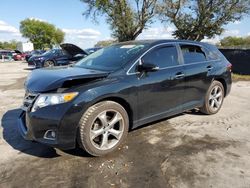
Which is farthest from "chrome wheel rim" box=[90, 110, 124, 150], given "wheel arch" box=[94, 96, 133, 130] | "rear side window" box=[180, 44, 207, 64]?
"rear side window" box=[180, 44, 207, 64]

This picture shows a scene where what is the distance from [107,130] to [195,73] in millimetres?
2226

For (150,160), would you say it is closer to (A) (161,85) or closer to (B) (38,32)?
(A) (161,85)

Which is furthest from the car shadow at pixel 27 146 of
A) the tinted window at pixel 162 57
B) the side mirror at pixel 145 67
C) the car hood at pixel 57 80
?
the tinted window at pixel 162 57

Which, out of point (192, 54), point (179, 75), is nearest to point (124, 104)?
point (179, 75)

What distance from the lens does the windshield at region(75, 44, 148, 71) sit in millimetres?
4145

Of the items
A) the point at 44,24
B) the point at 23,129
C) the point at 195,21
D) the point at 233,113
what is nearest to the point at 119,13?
the point at 195,21

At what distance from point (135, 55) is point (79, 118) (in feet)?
4.63

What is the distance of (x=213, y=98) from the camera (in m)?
5.74

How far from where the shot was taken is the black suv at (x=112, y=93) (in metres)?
3.39

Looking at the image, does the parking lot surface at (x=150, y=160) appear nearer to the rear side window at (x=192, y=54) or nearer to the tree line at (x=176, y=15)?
the rear side window at (x=192, y=54)

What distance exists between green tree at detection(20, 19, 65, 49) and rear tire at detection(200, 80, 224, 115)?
69760 millimetres

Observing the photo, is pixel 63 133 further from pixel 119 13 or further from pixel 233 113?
pixel 119 13

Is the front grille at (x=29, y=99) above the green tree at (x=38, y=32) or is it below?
below

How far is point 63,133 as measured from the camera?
3363mm
